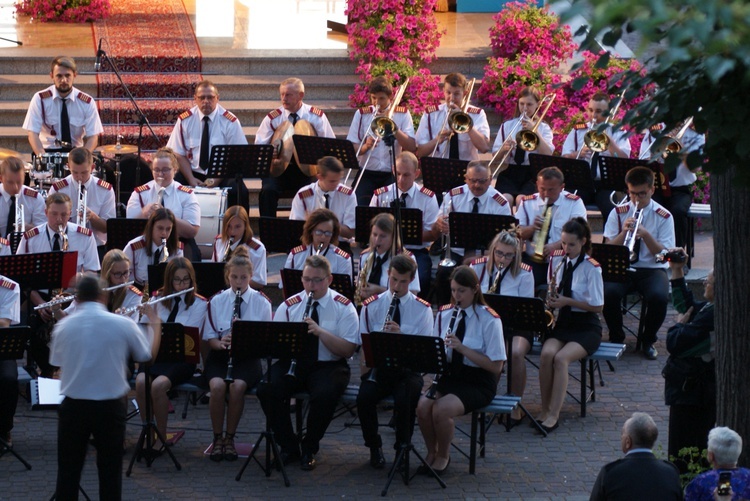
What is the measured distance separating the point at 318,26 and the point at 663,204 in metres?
8.38

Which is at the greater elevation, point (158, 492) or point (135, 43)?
point (135, 43)

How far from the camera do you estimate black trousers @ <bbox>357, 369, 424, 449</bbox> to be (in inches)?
362

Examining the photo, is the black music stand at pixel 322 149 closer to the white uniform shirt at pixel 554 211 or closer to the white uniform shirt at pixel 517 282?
the white uniform shirt at pixel 554 211

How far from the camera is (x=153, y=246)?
11.0m

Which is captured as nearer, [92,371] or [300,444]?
[92,371]

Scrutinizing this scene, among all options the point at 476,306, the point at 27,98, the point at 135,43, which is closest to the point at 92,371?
the point at 476,306

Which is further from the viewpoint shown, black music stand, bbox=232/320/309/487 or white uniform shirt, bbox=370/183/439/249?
white uniform shirt, bbox=370/183/439/249

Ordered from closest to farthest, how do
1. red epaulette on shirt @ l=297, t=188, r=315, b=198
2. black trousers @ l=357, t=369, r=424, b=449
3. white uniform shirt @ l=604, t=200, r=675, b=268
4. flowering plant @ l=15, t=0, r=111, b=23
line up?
black trousers @ l=357, t=369, r=424, b=449, white uniform shirt @ l=604, t=200, r=675, b=268, red epaulette on shirt @ l=297, t=188, r=315, b=198, flowering plant @ l=15, t=0, r=111, b=23

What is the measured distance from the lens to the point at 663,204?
502 inches

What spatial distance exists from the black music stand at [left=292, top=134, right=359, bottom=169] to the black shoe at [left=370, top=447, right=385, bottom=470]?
12.9ft

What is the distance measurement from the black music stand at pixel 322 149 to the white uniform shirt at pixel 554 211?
1836 millimetres

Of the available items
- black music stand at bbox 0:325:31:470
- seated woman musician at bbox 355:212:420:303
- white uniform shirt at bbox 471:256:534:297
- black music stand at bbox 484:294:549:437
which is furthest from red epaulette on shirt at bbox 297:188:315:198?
black music stand at bbox 0:325:31:470

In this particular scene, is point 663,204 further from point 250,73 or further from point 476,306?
point 250,73

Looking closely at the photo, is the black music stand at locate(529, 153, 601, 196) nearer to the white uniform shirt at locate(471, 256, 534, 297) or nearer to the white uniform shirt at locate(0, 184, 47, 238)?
the white uniform shirt at locate(471, 256, 534, 297)
